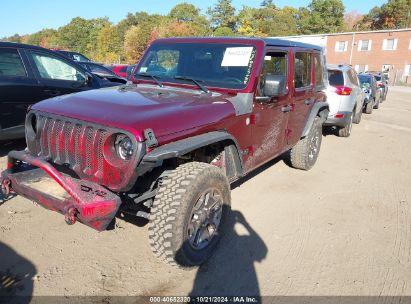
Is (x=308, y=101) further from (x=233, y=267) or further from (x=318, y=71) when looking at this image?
(x=233, y=267)

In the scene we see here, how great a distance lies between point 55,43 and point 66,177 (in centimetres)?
10068

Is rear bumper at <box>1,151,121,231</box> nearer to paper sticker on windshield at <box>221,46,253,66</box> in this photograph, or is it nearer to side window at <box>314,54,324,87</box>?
paper sticker on windshield at <box>221,46,253,66</box>

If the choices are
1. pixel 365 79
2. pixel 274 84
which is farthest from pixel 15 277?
pixel 365 79

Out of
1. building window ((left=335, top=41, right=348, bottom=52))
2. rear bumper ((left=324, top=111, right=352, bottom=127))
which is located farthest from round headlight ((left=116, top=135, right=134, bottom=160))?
building window ((left=335, top=41, right=348, bottom=52))

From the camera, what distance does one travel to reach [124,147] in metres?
2.87

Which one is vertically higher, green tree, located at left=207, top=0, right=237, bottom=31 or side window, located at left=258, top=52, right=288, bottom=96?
green tree, located at left=207, top=0, right=237, bottom=31

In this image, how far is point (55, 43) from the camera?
92.3 metres

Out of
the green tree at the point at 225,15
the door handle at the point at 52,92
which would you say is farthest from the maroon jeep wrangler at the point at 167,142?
the green tree at the point at 225,15

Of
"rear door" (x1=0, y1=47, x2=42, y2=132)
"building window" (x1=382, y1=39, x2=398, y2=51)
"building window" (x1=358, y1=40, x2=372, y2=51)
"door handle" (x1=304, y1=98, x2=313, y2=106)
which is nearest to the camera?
"door handle" (x1=304, y1=98, x2=313, y2=106)

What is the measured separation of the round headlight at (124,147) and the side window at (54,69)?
387 cm

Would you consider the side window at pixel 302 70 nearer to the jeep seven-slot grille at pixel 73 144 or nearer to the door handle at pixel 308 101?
the door handle at pixel 308 101

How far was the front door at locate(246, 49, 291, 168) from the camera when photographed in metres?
4.06

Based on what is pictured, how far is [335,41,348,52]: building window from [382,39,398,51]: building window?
15.8ft

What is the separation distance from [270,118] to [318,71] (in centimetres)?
201
